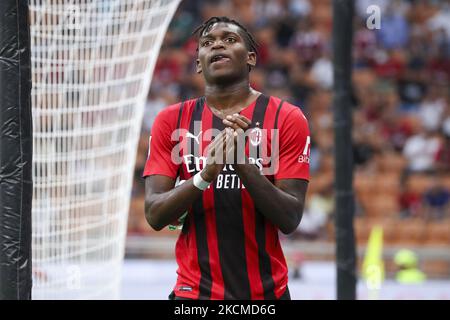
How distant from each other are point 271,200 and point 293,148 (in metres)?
0.34

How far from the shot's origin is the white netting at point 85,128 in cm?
Answer: 673

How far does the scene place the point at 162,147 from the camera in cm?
457

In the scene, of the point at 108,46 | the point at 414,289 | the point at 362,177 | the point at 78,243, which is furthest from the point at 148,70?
the point at 362,177

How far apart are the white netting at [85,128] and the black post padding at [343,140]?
1.17 metres

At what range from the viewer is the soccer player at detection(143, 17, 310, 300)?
4.39m

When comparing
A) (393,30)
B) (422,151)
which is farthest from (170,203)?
(393,30)

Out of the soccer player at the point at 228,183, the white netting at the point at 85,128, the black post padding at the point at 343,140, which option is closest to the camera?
the soccer player at the point at 228,183

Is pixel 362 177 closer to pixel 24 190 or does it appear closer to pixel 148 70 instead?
pixel 148 70

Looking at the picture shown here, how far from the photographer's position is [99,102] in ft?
23.3

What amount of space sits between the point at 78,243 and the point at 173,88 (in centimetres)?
1016

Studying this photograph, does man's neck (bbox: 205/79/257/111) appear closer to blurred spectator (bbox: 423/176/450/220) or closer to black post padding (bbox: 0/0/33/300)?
black post padding (bbox: 0/0/33/300)

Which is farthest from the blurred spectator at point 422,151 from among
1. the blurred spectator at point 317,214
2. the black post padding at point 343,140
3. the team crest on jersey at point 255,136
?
the team crest on jersey at point 255,136

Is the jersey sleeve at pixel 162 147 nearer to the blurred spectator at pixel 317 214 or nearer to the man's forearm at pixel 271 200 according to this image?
the man's forearm at pixel 271 200

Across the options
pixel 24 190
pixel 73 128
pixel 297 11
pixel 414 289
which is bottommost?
pixel 414 289
